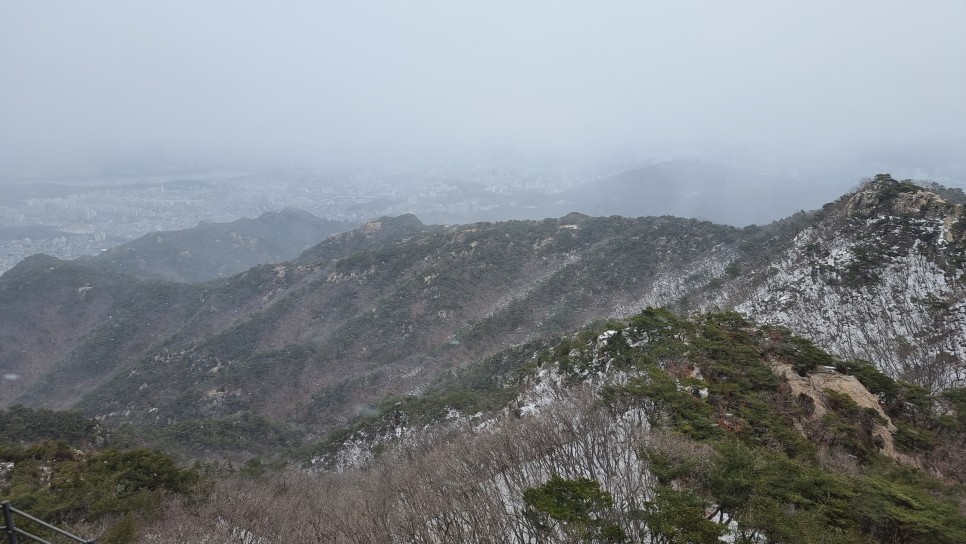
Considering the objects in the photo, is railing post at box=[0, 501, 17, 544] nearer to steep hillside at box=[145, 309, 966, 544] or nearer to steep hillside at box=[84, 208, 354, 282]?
steep hillside at box=[145, 309, 966, 544]

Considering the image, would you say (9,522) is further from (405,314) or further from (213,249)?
(213,249)

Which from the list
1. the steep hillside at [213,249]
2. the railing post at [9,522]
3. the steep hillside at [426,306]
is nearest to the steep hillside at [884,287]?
the steep hillside at [426,306]

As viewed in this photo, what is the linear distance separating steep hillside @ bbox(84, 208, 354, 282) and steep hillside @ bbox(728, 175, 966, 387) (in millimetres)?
127669

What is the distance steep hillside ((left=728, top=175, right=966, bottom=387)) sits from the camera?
70.3ft

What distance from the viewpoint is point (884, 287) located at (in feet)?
83.6

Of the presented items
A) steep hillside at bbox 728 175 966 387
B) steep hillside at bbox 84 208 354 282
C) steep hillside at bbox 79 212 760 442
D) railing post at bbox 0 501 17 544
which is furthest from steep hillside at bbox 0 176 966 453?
railing post at bbox 0 501 17 544

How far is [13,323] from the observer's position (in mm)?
74250

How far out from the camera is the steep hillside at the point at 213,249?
12006 centimetres

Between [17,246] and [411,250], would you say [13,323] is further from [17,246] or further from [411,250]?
[17,246]

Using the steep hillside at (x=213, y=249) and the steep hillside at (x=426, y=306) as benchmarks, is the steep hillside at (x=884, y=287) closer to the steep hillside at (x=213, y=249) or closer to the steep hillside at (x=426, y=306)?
the steep hillside at (x=426, y=306)

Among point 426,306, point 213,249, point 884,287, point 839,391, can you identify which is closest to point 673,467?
point 839,391

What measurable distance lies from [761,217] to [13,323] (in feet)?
766

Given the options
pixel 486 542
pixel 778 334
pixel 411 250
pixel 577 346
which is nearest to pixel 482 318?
pixel 411 250

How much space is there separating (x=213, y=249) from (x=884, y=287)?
159 m
